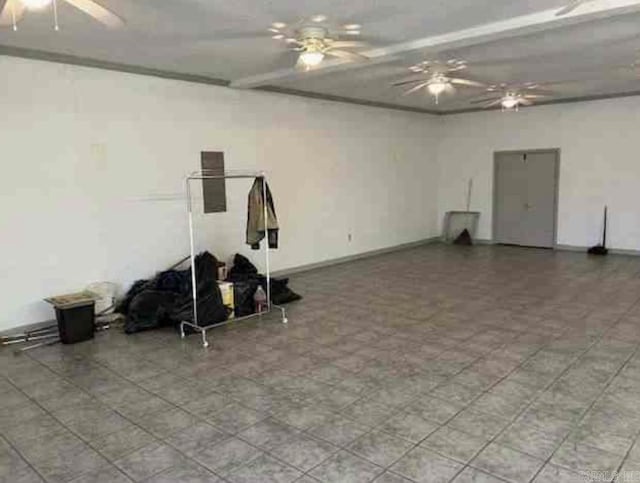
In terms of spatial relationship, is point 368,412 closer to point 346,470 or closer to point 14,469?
point 346,470

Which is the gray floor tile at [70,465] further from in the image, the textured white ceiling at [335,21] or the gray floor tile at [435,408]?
the textured white ceiling at [335,21]

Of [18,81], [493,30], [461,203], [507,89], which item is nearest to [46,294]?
[18,81]

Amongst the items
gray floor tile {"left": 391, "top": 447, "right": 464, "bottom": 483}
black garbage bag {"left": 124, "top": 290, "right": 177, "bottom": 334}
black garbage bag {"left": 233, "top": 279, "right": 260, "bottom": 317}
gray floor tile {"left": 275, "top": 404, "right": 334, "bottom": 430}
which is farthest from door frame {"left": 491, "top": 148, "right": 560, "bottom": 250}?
gray floor tile {"left": 391, "top": 447, "right": 464, "bottom": 483}

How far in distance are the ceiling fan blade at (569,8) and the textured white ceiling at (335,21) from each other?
90 mm

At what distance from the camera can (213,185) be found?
6254mm

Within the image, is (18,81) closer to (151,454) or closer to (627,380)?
(151,454)

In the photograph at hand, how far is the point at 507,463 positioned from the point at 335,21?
3.26 m

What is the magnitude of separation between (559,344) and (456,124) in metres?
6.66

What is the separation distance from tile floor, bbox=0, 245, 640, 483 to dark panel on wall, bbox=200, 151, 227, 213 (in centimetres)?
169

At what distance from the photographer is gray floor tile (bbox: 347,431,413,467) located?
2582mm

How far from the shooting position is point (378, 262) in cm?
820

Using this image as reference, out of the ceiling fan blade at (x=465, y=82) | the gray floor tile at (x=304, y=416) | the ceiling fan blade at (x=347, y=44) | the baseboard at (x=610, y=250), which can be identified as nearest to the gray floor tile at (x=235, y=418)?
the gray floor tile at (x=304, y=416)

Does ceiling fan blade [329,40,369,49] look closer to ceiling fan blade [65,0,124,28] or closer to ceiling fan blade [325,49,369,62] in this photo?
ceiling fan blade [325,49,369,62]

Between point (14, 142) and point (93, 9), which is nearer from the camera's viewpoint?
point (93, 9)
